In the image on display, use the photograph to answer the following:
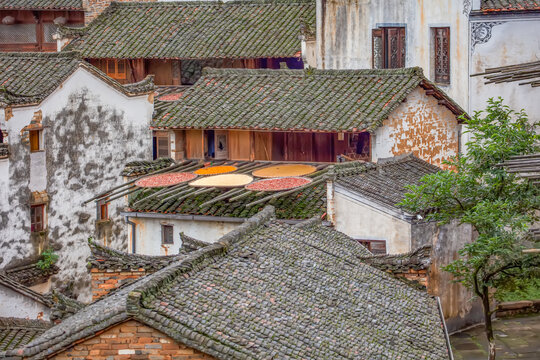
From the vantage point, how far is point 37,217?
1375 inches

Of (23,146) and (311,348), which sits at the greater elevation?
A: (23,146)

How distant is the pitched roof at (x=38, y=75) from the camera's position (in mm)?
34741

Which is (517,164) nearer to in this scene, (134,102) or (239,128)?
(239,128)

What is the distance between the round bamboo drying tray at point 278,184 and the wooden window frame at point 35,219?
7779 millimetres

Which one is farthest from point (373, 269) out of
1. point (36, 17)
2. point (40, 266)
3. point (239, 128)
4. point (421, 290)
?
point (36, 17)

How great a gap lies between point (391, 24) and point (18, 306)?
51.0ft

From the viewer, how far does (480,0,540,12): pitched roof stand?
35844 millimetres

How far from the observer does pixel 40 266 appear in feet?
113

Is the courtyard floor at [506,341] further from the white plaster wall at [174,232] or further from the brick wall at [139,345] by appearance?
the brick wall at [139,345]

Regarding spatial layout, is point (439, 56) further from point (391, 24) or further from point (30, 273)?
point (30, 273)

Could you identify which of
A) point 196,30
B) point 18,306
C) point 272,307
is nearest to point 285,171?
point 18,306

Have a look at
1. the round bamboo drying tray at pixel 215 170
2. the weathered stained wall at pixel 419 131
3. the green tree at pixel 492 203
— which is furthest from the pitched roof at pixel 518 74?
the round bamboo drying tray at pixel 215 170

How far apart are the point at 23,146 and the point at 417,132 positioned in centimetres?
1062

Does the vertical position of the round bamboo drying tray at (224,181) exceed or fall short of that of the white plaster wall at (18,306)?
it exceeds it
